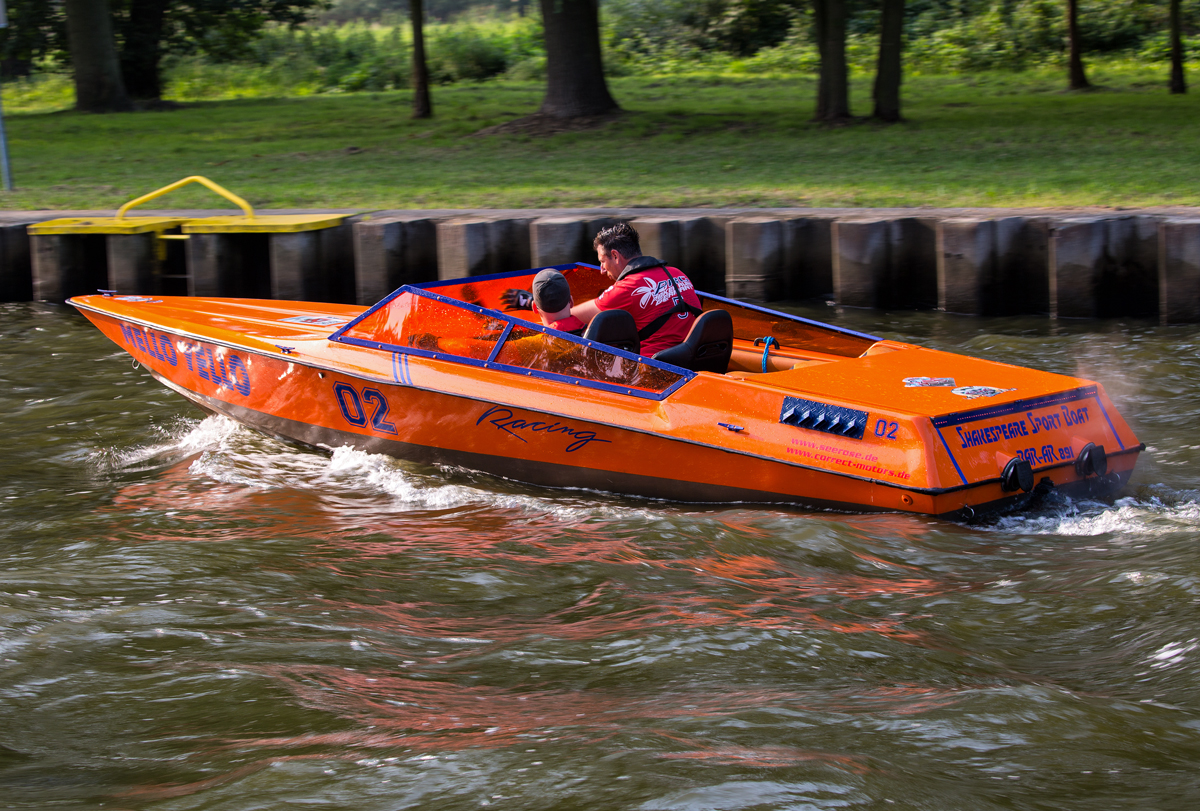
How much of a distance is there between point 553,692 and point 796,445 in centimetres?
214

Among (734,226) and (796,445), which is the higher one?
(734,226)

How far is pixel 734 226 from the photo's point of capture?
1005 cm

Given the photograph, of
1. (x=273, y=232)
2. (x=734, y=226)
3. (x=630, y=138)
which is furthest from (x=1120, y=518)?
(x=630, y=138)

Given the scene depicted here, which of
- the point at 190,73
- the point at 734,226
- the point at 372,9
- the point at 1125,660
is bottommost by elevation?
the point at 1125,660

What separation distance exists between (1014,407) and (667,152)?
11.1 metres

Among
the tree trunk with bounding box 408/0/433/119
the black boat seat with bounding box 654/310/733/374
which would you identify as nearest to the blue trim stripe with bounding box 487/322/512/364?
the black boat seat with bounding box 654/310/733/374

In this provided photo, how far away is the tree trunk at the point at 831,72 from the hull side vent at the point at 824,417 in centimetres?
1260

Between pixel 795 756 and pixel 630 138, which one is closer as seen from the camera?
pixel 795 756

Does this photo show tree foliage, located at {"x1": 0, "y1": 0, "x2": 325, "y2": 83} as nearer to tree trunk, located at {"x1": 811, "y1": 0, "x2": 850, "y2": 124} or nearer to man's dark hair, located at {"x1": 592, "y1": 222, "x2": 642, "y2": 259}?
tree trunk, located at {"x1": 811, "y1": 0, "x2": 850, "y2": 124}

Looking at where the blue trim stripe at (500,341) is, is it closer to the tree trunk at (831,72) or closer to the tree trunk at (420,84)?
the tree trunk at (831,72)

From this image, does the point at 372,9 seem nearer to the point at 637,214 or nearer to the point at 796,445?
the point at 637,214

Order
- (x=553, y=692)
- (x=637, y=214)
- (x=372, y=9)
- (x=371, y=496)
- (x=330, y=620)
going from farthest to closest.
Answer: (x=372, y=9)
(x=637, y=214)
(x=371, y=496)
(x=330, y=620)
(x=553, y=692)

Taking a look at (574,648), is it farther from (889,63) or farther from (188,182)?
(889,63)

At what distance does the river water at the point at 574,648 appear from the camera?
2934 millimetres
